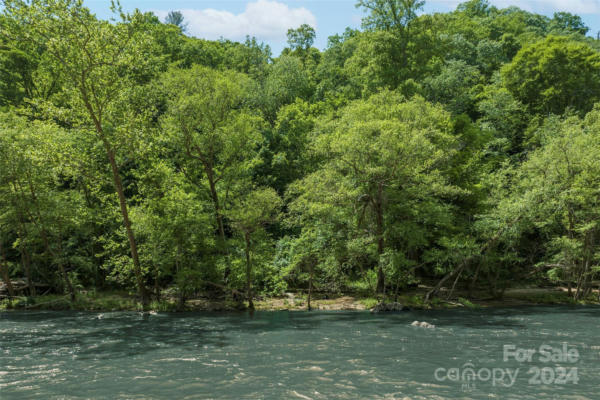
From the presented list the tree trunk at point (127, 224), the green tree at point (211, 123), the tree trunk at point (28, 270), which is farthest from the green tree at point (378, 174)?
the tree trunk at point (28, 270)

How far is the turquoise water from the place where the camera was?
11.0 metres

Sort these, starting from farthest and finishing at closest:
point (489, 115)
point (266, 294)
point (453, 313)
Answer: point (489, 115)
point (266, 294)
point (453, 313)

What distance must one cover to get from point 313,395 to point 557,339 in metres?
11.8

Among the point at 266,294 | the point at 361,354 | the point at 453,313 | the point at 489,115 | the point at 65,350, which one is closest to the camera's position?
the point at 361,354

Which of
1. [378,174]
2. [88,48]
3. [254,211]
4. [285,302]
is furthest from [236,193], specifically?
[88,48]

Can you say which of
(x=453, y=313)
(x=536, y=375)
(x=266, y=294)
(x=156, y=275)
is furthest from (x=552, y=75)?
(x=156, y=275)

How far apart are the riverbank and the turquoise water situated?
3.80m

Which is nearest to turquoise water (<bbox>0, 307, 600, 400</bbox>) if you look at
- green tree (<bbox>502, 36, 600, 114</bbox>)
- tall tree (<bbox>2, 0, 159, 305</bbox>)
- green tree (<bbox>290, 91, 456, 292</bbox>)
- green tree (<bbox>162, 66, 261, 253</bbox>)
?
green tree (<bbox>290, 91, 456, 292</bbox>)

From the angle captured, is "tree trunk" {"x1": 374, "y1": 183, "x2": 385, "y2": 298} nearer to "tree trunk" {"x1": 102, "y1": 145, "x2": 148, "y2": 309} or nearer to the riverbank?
the riverbank

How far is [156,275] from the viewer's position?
27.0m

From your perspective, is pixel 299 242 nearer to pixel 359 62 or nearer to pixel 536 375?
pixel 536 375

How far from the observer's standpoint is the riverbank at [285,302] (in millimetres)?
26688

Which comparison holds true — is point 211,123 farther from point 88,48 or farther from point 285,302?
point 285,302

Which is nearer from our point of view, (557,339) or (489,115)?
(557,339)
